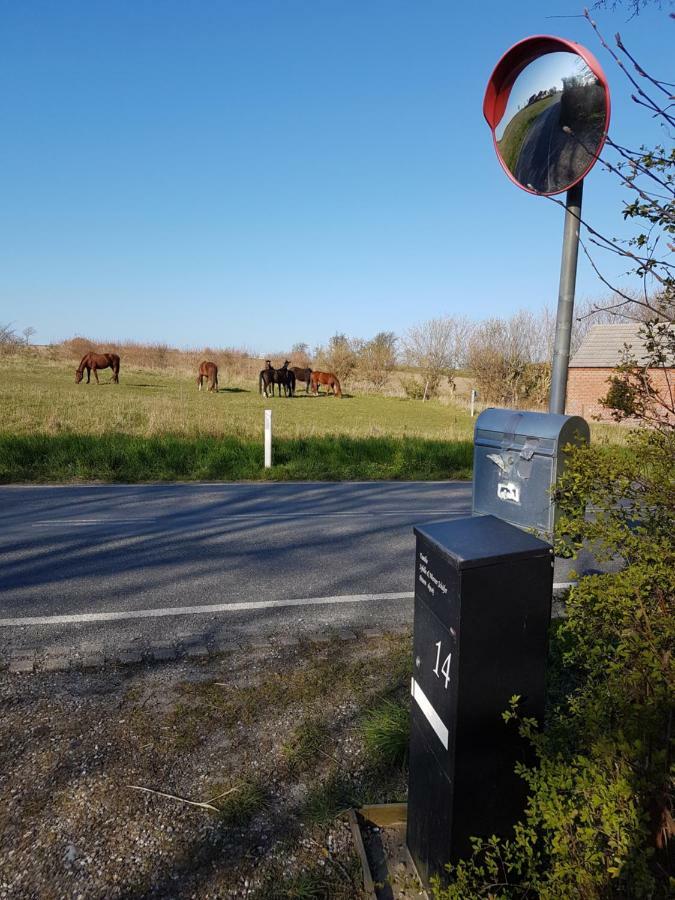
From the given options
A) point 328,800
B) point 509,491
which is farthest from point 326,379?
point 328,800

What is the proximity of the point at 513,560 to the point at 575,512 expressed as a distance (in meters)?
0.48

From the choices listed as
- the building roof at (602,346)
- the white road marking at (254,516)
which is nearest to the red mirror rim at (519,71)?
the white road marking at (254,516)

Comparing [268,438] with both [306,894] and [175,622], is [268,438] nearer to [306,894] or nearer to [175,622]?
[175,622]

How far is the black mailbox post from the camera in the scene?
1776mm

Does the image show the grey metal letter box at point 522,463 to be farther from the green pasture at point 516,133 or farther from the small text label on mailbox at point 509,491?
the green pasture at point 516,133

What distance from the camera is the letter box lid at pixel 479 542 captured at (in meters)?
1.76

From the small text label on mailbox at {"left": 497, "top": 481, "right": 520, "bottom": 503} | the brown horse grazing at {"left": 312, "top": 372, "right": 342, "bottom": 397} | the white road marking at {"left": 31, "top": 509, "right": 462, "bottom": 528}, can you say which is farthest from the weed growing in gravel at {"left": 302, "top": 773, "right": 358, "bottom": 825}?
the brown horse grazing at {"left": 312, "top": 372, "right": 342, "bottom": 397}

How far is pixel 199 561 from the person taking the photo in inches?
231

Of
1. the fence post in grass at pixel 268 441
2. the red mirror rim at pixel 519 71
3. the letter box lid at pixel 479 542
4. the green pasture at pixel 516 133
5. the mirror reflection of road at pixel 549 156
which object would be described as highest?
the red mirror rim at pixel 519 71

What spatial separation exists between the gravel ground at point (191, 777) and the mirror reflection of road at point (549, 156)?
9.02 feet

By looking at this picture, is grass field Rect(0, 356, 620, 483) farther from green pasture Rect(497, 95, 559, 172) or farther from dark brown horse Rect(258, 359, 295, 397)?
dark brown horse Rect(258, 359, 295, 397)

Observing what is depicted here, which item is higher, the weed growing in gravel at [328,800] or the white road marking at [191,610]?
the weed growing in gravel at [328,800]

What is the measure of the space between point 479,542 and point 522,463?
63.2 inches

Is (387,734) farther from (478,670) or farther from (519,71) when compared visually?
(519,71)
